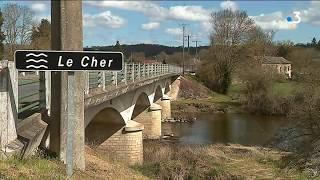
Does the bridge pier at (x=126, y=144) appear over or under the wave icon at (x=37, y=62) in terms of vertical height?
under

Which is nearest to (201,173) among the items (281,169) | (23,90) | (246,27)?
(281,169)

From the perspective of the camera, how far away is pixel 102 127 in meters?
26.6

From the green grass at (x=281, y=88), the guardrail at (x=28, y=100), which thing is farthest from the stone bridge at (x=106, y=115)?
the green grass at (x=281, y=88)

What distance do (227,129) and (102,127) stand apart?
2127cm

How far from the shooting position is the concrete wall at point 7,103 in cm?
650

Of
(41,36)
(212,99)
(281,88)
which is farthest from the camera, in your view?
(212,99)

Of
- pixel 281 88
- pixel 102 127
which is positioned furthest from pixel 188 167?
pixel 281 88

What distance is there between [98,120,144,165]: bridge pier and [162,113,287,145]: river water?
10901 millimetres

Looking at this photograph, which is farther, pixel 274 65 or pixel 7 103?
pixel 274 65

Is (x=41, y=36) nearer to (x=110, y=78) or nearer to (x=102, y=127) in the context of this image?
(x=102, y=127)

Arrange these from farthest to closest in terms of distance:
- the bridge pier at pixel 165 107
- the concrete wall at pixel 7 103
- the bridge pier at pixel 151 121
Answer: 1. the bridge pier at pixel 165 107
2. the bridge pier at pixel 151 121
3. the concrete wall at pixel 7 103

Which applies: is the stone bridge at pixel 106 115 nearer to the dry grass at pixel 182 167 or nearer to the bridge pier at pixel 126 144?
the bridge pier at pixel 126 144

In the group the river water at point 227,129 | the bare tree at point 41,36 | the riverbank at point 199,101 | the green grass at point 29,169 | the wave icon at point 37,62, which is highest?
the bare tree at point 41,36

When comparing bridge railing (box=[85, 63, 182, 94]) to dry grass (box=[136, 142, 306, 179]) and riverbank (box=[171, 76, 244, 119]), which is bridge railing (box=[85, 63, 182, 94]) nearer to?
dry grass (box=[136, 142, 306, 179])
